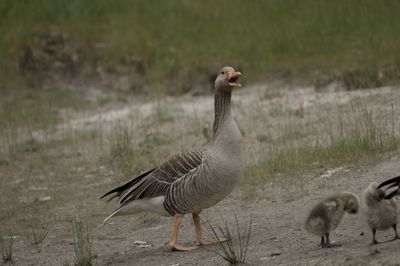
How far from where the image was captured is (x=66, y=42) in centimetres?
1942

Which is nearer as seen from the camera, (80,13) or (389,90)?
(389,90)

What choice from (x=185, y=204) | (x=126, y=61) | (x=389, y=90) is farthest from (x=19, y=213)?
(x=126, y=61)

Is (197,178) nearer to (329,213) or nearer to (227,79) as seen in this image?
(227,79)

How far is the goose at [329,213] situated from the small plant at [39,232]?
11.5 feet

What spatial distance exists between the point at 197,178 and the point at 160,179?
57cm

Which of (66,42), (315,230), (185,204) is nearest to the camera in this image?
(315,230)

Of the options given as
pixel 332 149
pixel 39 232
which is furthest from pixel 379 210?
pixel 39 232

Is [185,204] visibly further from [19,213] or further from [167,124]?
[167,124]

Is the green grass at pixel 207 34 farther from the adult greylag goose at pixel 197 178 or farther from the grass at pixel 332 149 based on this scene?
the adult greylag goose at pixel 197 178

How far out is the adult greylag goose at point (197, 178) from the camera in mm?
8188

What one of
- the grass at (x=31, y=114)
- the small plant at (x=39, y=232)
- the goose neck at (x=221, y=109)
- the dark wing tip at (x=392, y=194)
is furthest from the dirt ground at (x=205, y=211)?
the goose neck at (x=221, y=109)

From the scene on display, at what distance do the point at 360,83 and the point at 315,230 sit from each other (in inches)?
308

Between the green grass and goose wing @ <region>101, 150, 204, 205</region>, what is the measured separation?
7.45 m

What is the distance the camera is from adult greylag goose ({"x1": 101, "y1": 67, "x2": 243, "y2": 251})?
819 cm
